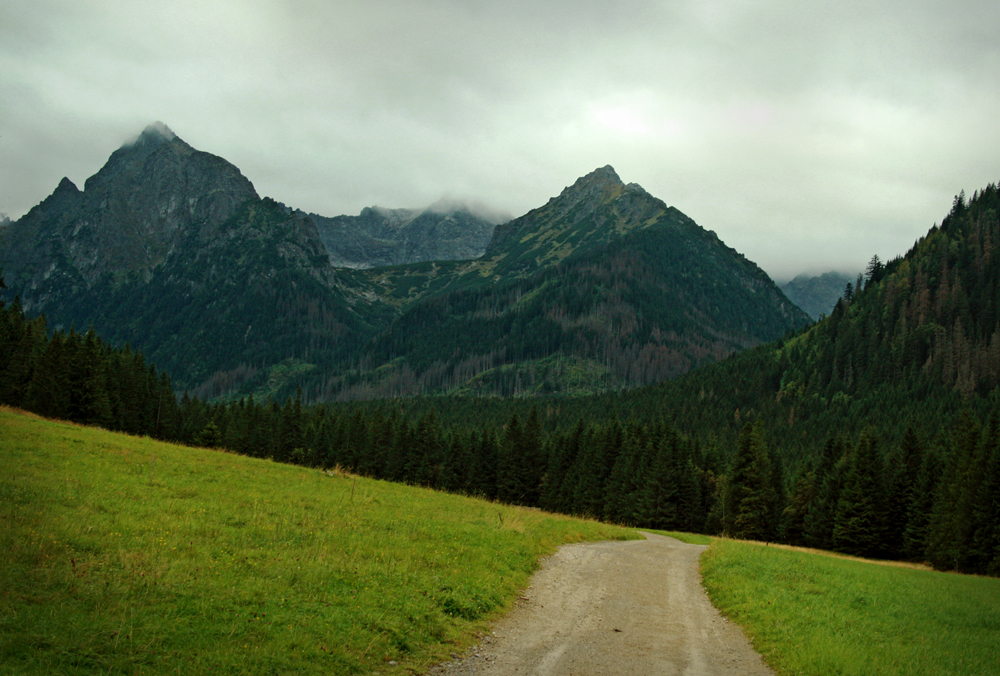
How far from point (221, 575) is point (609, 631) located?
9648mm

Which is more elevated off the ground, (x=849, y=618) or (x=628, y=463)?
(x=628, y=463)

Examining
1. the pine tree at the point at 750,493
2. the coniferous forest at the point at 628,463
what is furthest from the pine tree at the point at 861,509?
the pine tree at the point at 750,493

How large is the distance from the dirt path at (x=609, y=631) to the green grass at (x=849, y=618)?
890mm

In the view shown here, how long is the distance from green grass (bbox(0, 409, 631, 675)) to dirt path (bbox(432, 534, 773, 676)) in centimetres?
85

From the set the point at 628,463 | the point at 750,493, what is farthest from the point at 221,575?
the point at 628,463

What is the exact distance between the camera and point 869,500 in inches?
2601

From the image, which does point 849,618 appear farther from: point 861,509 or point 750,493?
point 750,493

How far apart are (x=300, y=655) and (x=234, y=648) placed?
1.15 metres

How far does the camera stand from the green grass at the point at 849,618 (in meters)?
14.7

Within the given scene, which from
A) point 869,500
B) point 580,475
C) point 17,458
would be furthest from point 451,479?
point 17,458

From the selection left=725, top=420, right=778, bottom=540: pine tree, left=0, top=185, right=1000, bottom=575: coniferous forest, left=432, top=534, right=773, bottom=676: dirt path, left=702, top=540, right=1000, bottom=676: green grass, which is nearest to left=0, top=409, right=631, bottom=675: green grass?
left=432, top=534, right=773, bottom=676: dirt path

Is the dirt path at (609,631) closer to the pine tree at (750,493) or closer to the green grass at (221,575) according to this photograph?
the green grass at (221,575)

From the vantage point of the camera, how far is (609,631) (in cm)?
1587

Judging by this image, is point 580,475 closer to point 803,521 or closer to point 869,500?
point 803,521
